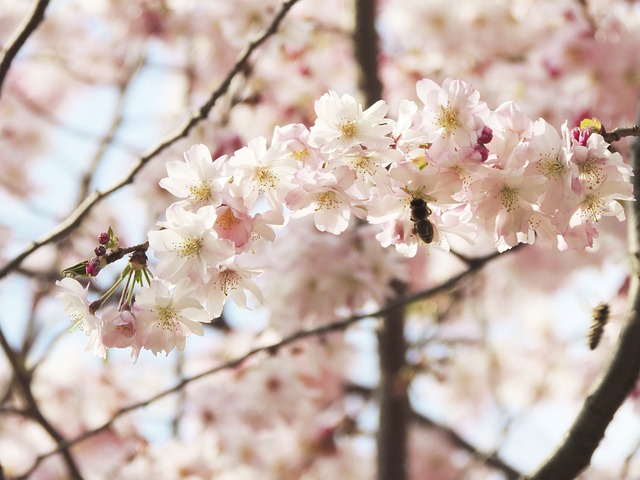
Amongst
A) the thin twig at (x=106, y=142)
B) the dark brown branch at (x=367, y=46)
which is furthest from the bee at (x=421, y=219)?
the thin twig at (x=106, y=142)

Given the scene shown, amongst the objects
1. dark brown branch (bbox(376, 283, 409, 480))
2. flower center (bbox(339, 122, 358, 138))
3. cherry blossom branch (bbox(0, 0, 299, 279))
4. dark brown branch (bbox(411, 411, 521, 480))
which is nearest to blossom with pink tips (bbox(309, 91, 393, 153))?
flower center (bbox(339, 122, 358, 138))

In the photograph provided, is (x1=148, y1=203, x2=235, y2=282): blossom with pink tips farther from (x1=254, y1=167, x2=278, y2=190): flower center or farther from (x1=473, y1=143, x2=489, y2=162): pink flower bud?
(x1=473, y1=143, x2=489, y2=162): pink flower bud

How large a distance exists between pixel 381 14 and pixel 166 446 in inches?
103

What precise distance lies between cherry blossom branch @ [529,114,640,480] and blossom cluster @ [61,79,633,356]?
0.50 meters

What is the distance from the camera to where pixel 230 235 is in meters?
1.08

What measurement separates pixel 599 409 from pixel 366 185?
723 millimetres

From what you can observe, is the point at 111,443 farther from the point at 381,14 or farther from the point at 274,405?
the point at 381,14

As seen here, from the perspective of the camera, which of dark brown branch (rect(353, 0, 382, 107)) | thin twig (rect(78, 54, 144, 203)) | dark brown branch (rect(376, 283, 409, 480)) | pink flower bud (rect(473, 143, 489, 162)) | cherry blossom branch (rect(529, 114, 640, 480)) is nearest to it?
pink flower bud (rect(473, 143, 489, 162))

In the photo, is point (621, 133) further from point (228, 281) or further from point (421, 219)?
point (228, 281)

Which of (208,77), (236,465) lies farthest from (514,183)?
(208,77)

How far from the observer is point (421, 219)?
1105 millimetres

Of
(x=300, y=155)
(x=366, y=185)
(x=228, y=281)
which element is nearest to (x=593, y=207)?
(x=366, y=185)

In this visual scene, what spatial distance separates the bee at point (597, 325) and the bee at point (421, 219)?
2.24ft

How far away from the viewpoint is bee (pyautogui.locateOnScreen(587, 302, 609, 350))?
64.6 inches
